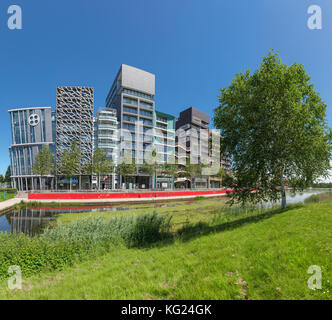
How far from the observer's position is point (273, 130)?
1151 centimetres

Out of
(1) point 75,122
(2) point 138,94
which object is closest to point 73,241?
(1) point 75,122

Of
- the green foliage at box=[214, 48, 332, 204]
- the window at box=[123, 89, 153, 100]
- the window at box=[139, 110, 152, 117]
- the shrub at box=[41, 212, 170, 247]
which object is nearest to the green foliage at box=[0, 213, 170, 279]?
the shrub at box=[41, 212, 170, 247]

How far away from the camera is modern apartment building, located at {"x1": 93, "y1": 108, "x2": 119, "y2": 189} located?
54.2 m

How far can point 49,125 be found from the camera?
2522 inches

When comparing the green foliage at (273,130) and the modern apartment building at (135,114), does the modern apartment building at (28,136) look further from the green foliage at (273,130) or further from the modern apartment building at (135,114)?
the green foliage at (273,130)

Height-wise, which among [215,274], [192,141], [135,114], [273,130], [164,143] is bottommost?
[215,274]

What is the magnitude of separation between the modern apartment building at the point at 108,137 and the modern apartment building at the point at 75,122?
5.61m
